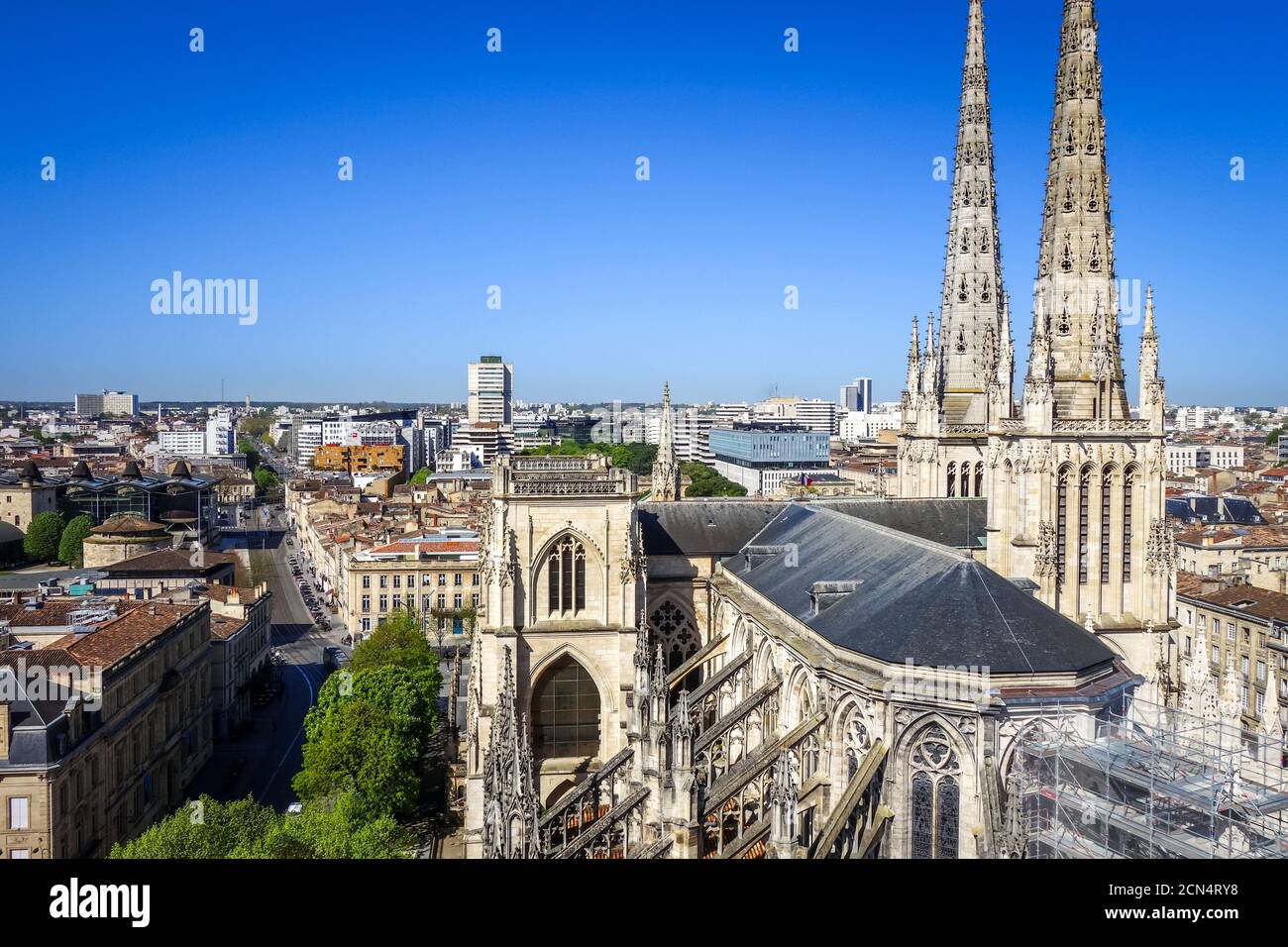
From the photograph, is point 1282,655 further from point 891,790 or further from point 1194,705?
point 891,790

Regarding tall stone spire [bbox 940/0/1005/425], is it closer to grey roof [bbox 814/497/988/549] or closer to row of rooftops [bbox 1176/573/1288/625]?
grey roof [bbox 814/497/988/549]

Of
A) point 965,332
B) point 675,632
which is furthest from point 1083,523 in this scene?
point 675,632

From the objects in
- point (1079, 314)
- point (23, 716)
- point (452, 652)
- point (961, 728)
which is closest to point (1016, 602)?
point (961, 728)

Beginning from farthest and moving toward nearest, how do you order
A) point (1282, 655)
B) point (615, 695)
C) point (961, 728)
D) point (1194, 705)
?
point (1282, 655), point (615, 695), point (1194, 705), point (961, 728)

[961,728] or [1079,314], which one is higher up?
[1079,314]

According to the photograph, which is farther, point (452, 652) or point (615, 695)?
point (452, 652)

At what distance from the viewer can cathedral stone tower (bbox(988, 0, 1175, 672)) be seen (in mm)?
39781

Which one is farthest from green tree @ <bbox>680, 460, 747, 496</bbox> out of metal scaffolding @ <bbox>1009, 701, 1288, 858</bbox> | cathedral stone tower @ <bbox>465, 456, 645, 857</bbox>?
metal scaffolding @ <bbox>1009, 701, 1288, 858</bbox>

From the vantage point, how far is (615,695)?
4025cm

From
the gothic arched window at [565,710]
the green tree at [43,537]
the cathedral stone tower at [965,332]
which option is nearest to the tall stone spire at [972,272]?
the cathedral stone tower at [965,332]

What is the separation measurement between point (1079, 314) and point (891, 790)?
22680mm

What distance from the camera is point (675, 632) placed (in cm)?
4872

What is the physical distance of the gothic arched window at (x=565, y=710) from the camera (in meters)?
40.5
